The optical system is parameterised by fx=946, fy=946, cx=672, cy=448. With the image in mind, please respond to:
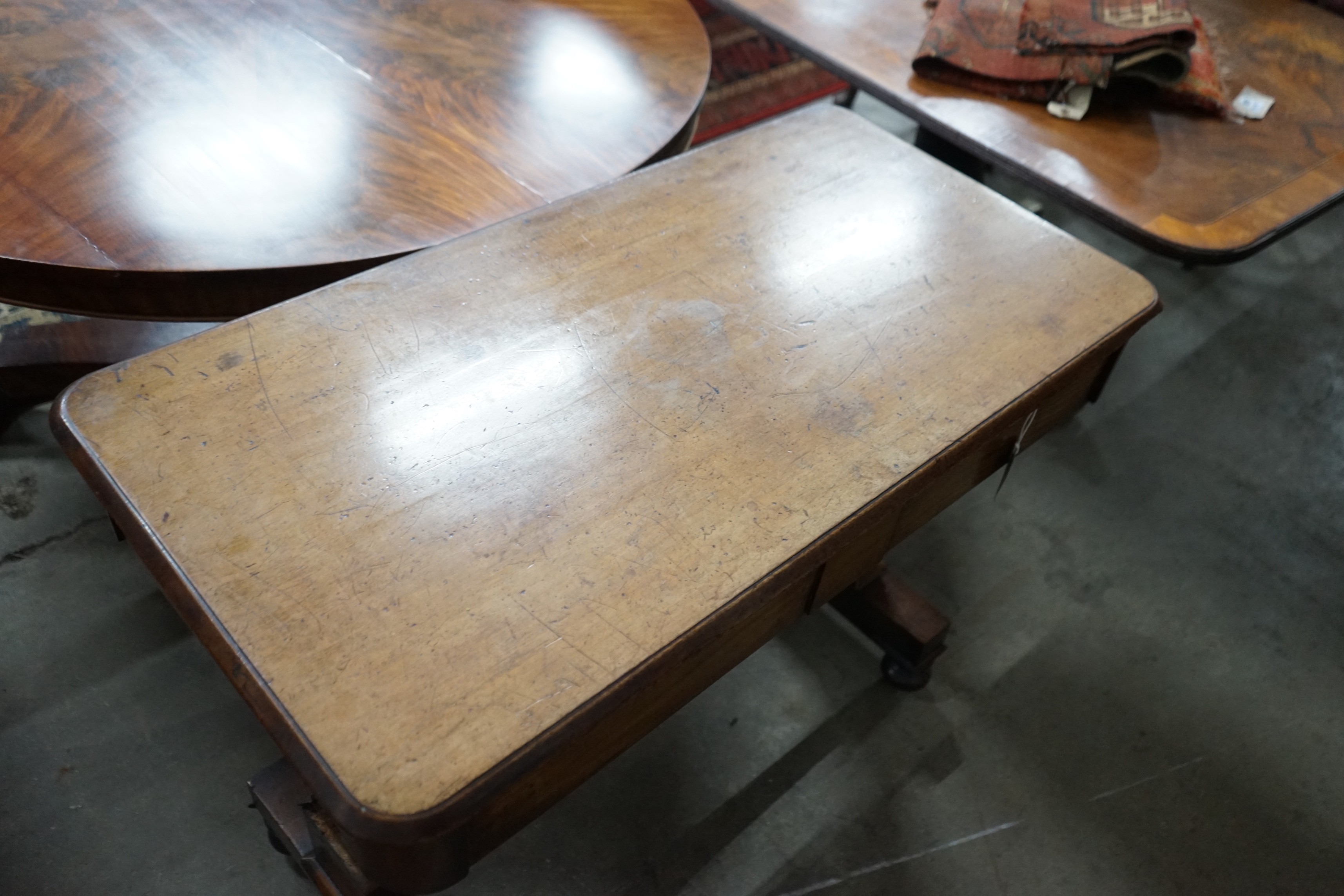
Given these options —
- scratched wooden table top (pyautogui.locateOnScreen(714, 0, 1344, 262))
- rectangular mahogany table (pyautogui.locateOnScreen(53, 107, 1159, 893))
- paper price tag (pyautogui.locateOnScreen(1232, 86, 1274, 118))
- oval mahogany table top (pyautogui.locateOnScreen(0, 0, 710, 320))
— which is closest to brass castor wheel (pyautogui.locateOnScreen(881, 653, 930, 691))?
rectangular mahogany table (pyautogui.locateOnScreen(53, 107, 1159, 893))

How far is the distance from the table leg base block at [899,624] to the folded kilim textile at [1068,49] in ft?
2.54

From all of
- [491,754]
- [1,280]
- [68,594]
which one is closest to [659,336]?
[491,754]

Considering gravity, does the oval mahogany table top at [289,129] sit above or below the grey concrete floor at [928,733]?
above

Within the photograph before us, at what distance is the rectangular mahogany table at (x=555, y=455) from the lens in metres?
0.70

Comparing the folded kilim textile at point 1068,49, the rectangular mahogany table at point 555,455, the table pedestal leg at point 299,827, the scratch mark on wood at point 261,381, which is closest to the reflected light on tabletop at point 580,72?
the rectangular mahogany table at point 555,455

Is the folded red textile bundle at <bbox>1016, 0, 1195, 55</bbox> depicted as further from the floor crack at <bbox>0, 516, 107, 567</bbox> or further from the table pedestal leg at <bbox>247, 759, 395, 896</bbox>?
the floor crack at <bbox>0, 516, 107, 567</bbox>

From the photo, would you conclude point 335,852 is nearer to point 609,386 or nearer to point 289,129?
point 609,386

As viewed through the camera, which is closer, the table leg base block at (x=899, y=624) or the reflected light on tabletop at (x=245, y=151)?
A: the reflected light on tabletop at (x=245, y=151)

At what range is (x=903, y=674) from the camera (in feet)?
4.91

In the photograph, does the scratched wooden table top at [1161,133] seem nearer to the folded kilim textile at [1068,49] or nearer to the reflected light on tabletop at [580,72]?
the folded kilim textile at [1068,49]

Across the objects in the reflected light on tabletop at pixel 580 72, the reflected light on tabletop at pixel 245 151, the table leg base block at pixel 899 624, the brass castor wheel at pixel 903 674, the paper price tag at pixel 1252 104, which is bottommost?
the brass castor wheel at pixel 903 674

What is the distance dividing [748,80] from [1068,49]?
1488mm

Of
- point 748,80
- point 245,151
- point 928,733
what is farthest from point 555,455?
point 748,80

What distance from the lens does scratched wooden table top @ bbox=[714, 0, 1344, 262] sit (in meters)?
1.25
